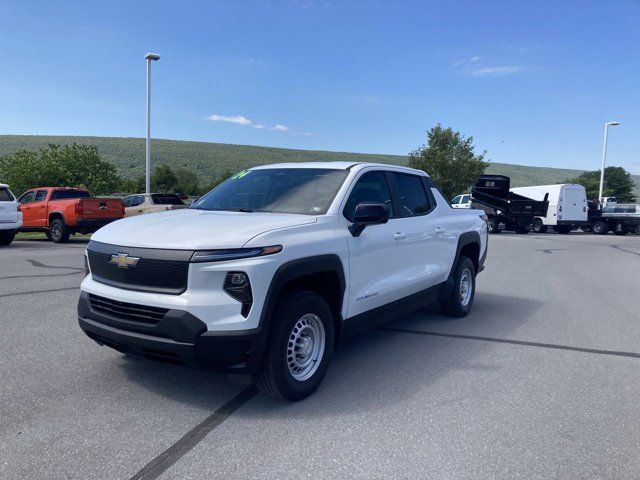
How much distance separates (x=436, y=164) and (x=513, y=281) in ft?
120

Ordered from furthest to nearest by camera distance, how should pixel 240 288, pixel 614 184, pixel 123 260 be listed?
pixel 614 184 < pixel 123 260 < pixel 240 288

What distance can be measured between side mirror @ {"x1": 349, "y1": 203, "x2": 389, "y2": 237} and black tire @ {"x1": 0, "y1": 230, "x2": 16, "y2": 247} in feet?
46.0

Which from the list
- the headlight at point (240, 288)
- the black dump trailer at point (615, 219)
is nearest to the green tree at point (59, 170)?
the black dump trailer at point (615, 219)

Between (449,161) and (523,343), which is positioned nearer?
(523,343)

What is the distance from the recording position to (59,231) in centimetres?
1677

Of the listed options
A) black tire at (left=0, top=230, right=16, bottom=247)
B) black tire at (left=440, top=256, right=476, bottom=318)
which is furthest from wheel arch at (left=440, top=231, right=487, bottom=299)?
black tire at (left=0, top=230, right=16, bottom=247)

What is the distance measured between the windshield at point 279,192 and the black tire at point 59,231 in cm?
1311

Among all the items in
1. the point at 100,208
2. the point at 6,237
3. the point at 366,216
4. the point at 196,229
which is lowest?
the point at 6,237

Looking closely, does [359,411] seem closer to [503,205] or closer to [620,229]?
[503,205]

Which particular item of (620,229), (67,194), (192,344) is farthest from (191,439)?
(620,229)

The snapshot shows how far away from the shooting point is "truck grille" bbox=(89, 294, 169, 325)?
3578mm

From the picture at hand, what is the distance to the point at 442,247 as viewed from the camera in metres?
6.12

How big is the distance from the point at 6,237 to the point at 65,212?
181 cm

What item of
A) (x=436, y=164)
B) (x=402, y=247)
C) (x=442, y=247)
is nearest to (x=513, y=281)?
(x=442, y=247)
